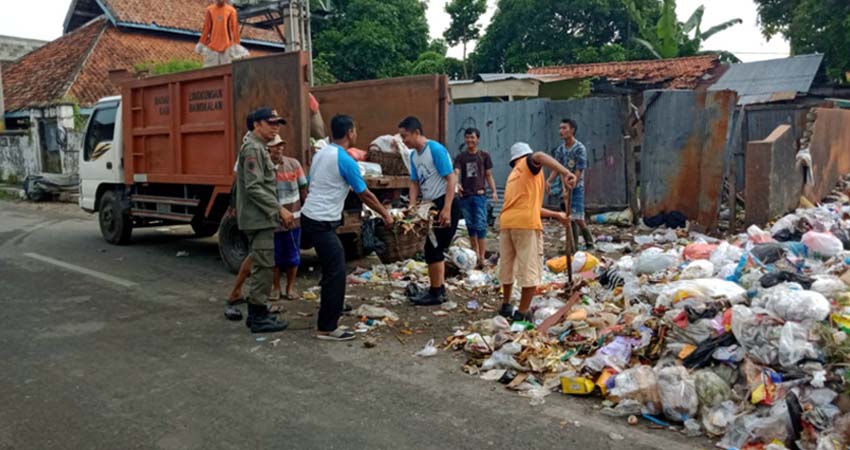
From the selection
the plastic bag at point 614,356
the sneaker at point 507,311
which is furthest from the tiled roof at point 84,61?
the plastic bag at point 614,356

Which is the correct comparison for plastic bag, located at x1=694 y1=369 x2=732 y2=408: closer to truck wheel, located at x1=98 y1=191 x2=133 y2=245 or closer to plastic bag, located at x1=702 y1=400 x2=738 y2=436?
plastic bag, located at x1=702 y1=400 x2=738 y2=436

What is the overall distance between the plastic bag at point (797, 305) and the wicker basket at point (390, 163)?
13.1 ft

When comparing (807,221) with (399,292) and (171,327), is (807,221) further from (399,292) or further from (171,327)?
(171,327)

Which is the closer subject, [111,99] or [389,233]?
[389,233]

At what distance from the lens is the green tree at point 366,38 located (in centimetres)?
2552

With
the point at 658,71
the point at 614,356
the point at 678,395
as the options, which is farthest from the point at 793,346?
the point at 658,71

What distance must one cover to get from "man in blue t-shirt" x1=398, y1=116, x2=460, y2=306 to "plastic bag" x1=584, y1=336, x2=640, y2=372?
6.54 ft

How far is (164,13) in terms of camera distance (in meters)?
23.2

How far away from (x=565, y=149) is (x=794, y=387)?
16.1ft

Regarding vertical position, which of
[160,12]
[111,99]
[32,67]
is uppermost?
[160,12]

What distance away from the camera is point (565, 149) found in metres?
8.11

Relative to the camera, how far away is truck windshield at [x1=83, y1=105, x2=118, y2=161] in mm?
9195

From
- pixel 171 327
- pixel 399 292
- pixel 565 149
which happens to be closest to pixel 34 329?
pixel 171 327

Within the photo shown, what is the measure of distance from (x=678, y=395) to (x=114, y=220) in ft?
26.2
